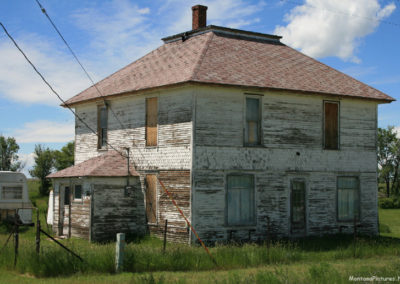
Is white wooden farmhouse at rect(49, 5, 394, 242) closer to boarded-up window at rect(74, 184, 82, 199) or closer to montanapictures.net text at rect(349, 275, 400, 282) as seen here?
boarded-up window at rect(74, 184, 82, 199)

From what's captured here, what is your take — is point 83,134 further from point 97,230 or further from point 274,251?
point 274,251

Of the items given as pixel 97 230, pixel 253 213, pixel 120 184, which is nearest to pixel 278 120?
pixel 253 213

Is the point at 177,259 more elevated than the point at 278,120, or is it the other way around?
the point at 278,120

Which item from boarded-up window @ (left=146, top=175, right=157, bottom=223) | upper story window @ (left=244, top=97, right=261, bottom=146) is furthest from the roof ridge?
boarded-up window @ (left=146, top=175, right=157, bottom=223)

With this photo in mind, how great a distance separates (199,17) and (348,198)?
10.6 m

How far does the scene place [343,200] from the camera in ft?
76.2

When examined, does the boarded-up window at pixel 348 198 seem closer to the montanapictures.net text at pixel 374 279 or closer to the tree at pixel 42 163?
the montanapictures.net text at pixel 374 279

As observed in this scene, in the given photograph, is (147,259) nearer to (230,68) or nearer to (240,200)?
(240,200)

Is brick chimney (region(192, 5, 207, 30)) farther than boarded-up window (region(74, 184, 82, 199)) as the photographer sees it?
Yes

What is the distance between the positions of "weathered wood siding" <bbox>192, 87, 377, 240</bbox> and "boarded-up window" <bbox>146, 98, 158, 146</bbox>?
7.77 ft

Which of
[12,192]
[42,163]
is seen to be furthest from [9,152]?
[12,192]

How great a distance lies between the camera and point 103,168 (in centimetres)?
2130

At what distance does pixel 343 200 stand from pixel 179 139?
25.0 feet

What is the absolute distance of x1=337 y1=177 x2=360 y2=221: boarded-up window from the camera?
76.0 ft
